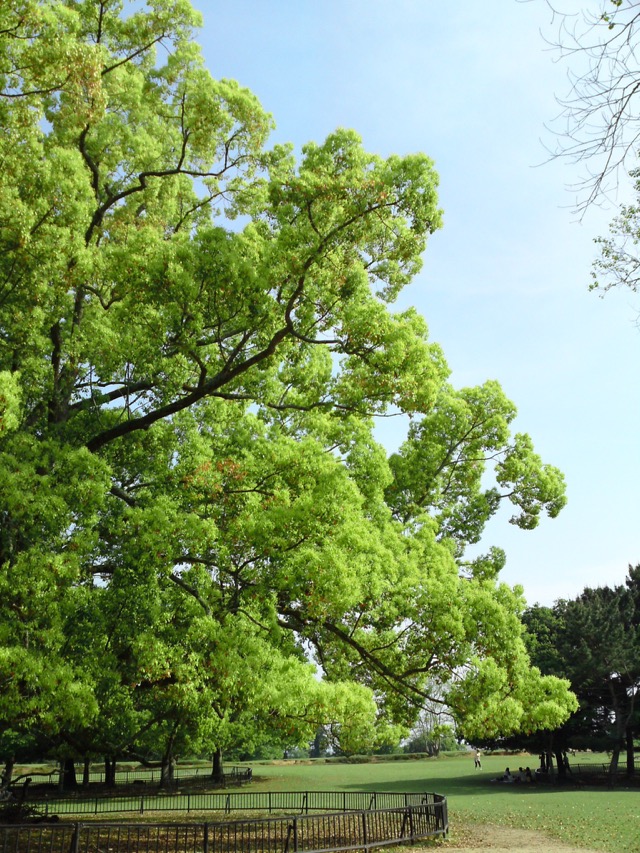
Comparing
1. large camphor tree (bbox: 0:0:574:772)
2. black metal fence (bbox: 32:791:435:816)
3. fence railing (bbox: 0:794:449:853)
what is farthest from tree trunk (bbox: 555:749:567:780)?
large camphor tree (bbox: 0:0:574:772)

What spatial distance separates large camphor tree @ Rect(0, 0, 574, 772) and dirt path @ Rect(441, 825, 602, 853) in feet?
7.51

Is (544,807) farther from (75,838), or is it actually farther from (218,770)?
(218,770)

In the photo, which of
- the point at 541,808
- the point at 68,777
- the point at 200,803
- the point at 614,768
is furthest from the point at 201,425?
the point at 68,777

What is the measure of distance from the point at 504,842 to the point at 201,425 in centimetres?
1096

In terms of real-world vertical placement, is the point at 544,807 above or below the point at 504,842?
below

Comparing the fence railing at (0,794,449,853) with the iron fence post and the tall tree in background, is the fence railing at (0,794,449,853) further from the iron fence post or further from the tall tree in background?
the tall tree in background

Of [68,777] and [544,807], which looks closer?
[544,807]

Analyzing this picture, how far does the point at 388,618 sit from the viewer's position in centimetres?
1350

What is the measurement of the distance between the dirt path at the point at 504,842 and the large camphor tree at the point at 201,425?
2291mm

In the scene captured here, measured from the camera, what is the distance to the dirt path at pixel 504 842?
1331 centimetres

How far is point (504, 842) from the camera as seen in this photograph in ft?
47.8

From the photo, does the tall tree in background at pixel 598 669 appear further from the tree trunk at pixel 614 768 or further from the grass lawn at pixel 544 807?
the grass lawn at pixel 544 807

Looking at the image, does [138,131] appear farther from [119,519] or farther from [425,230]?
[119,519]

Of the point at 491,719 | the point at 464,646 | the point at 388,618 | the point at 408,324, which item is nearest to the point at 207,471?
the point at 408,324
